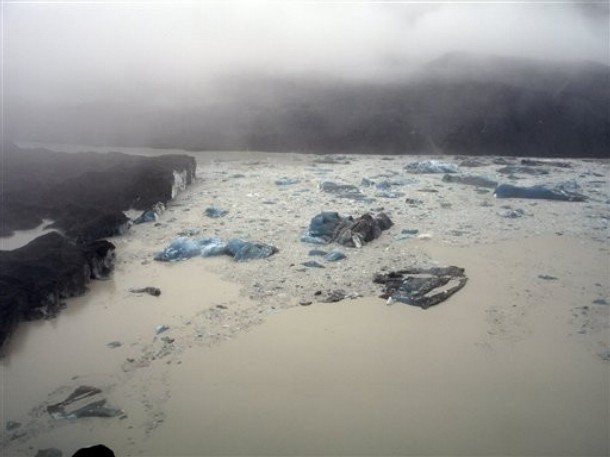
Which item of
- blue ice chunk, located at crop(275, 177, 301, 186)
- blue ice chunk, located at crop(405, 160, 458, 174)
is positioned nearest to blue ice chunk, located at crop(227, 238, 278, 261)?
blue ice chunk, located at crop(275, 177, 301, 186)

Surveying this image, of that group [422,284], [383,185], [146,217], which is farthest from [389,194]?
[146,217]

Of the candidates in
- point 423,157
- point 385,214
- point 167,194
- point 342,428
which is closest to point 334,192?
point 385,214

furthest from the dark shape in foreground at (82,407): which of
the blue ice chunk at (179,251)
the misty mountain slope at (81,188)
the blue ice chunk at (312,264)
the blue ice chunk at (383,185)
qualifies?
the blue ice chunk at (383,185)

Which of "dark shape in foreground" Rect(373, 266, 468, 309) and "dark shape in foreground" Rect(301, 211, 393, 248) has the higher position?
"dark shape in foreground" Rect(301, 211, 393, 248)

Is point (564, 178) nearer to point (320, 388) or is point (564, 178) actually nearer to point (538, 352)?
point (538, 352)

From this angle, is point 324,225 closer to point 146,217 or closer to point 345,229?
point 345,229

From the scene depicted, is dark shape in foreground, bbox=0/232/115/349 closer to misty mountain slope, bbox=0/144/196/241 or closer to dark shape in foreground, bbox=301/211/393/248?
misty mountain slope, bbox=0/144/196/241
